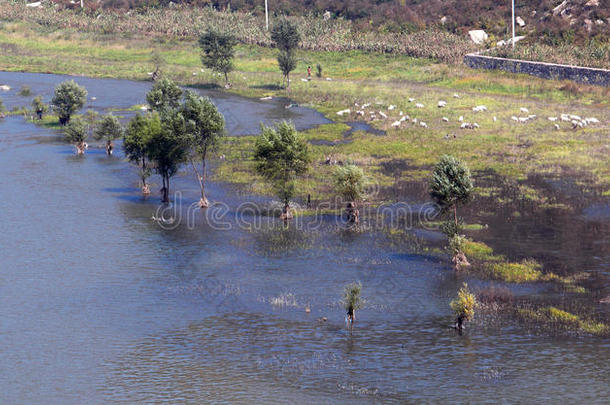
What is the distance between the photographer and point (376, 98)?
123m

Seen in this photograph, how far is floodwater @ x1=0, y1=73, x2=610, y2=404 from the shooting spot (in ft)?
131

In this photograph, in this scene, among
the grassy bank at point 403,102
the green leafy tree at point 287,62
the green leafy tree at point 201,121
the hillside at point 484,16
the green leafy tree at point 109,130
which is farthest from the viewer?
the hillside at point 484,16

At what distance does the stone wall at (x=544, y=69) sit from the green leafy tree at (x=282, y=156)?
61558 millimetres

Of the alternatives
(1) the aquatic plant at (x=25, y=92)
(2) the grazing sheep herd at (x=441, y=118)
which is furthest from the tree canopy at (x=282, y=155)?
(1) the aquatic plant at (x=25, y=92)

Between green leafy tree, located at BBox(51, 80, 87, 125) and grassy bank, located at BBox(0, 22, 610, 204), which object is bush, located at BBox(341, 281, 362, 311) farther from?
green leafy tree, located at BBox(51, 80, 87, 125)

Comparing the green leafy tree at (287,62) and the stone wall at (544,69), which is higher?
the green leafy tree at (287,62)

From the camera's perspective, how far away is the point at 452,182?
58094 millimetres

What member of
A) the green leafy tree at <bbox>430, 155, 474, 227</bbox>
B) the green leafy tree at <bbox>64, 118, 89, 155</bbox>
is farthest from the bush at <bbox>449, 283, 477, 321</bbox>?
the green leafy tree at <bbox>64, 118, 89, 155</bbox>

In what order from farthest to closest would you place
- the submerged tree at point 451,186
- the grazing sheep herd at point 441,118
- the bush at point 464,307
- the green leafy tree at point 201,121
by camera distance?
the grazing sheep herd at point 441,118 < the green leafy tree at point 201,121 < the submerged tree at point 451,186 < the bush at point 464,307

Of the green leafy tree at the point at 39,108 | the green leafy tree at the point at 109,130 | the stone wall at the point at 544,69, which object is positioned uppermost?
Answer: the stone wall at the point at 544,69

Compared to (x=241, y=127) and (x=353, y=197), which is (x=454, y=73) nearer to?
(x=241, y=127)

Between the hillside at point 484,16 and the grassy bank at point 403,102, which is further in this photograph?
the hillside at point 484,16

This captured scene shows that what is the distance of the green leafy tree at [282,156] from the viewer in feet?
223

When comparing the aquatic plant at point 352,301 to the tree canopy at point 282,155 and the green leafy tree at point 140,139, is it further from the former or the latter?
the green leafy tree at point 140,139
